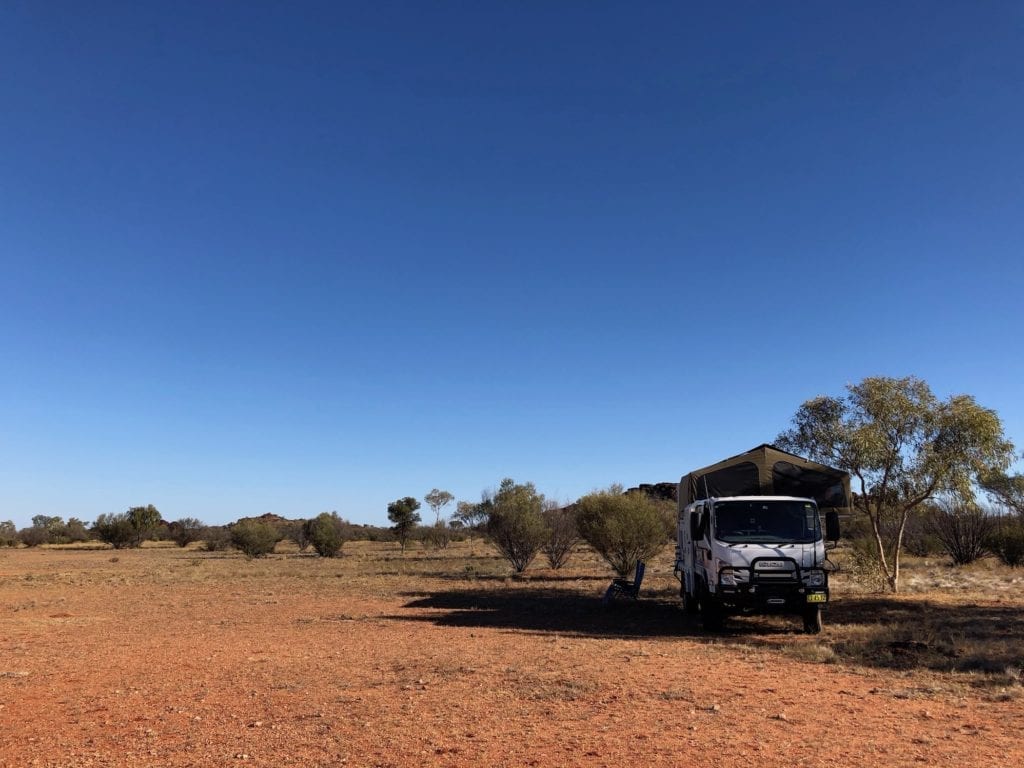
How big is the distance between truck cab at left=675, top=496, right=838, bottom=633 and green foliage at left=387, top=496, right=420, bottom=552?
47.8m

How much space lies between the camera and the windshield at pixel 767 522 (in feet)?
44.4

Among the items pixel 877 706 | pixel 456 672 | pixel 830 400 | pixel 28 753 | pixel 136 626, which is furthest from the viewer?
pixel 830 400

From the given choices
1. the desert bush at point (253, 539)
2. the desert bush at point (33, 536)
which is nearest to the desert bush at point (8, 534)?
the desert bush at point (33, 536)

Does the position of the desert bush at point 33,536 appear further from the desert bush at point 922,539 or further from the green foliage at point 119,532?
the desert bush at point 922,539

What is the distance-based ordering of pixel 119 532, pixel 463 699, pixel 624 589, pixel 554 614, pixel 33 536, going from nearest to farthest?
pixel 463 699, pixel 554 614, pixel 624 589, pixel 119 532, pixel 33 536

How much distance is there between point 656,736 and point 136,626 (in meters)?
13.4

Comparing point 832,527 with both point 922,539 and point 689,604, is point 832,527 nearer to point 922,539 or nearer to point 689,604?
point 689,604

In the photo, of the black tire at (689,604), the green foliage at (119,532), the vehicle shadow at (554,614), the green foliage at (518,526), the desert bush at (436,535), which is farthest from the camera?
the green foliage at (119,532)

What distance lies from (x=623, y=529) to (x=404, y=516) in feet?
117

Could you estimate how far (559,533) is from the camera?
105 feet

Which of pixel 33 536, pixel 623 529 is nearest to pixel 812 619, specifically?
pixel 623 529

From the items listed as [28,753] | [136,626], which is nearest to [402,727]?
[28,753]

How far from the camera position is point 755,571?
13156 millimetres

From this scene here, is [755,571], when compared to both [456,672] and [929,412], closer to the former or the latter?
[456,672]
